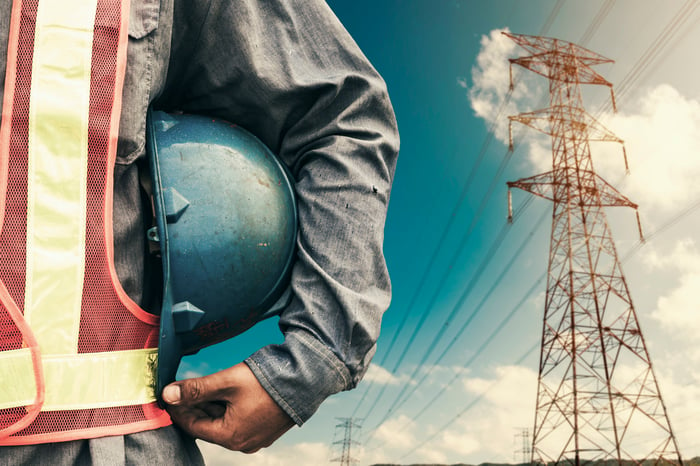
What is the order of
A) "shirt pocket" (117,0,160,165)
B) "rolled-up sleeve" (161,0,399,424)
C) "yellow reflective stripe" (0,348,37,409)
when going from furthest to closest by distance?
1. "rolled-up sleeve" (161,0,399,424)
2. "shirt pocket" (117,0,160,165)
3. "yellow reflective stripe" (0,348,37,409)

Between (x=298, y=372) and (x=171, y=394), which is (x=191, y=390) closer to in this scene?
(x=171, y=394)

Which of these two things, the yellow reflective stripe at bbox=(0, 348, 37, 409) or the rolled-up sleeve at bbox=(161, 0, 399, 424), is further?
the rolled-up sleeve at bbox=(161, 0, 399, 424)

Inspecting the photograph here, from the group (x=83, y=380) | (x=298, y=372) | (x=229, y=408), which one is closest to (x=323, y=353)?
(x=298, y=372)

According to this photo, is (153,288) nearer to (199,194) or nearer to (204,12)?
(199,194)

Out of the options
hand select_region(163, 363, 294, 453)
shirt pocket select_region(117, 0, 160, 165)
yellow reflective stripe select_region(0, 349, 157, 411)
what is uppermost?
shirt pocket select_region(117, 0, 160, 165)

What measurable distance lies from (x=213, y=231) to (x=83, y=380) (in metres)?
0.35

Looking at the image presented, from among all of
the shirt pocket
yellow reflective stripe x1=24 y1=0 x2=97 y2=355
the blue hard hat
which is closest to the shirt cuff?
the blue hard hat

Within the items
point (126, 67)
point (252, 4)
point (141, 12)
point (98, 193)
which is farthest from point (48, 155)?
point (252, 4)

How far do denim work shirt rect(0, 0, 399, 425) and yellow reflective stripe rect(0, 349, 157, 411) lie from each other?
0.13 metres

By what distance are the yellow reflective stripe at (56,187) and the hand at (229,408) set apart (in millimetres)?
245

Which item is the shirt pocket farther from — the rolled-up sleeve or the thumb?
the thumb

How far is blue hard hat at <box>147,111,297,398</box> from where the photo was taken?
3.60ft

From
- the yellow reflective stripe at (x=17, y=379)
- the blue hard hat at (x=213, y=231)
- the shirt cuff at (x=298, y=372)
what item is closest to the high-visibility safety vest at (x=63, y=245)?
the yellow reflective stripe at (x=17, y=379)

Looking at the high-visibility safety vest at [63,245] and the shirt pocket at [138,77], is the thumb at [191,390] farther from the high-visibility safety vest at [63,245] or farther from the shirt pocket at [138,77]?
the shirt pocket at [138,77]
